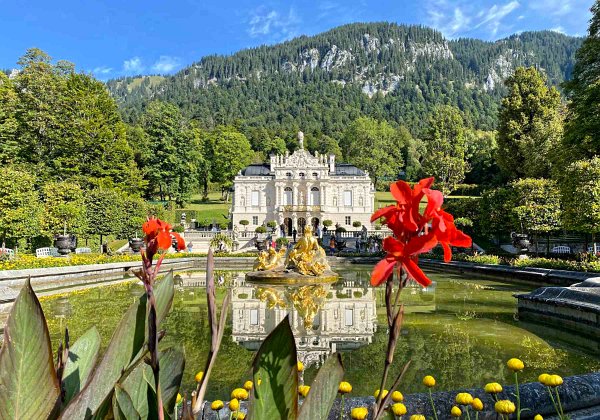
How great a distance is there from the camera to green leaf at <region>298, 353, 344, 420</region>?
1020mm

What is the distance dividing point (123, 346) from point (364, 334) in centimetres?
522

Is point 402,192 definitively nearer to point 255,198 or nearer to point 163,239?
point 163,239

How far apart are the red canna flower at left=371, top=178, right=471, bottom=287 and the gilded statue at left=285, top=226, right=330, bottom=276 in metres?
12.8

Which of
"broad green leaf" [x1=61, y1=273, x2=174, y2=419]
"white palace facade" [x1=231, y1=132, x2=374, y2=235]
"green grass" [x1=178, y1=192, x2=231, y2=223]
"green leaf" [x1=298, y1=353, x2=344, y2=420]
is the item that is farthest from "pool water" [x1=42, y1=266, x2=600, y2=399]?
"green grass" [x1=178, y1=192, x2=231, y2=223]

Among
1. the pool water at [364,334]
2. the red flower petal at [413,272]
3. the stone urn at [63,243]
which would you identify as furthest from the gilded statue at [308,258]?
the red flower petal at [413,272]

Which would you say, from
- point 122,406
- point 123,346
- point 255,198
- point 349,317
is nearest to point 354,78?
point 255,198

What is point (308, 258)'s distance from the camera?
14.0 meters

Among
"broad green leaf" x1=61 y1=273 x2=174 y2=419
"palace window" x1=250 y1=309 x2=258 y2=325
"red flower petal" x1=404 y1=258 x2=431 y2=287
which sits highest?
"red flower petal" x1=404 y1=258 x2=431 y2=287

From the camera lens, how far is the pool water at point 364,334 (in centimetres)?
431

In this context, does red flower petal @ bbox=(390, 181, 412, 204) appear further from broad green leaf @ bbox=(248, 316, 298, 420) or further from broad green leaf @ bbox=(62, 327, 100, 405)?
broad green leaf @ bbox=(62, 327, 100, 405)

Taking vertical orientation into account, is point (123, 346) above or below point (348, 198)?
below

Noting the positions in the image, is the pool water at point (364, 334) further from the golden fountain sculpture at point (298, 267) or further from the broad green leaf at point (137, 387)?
the golden fountain sculpture at point (298, 267)

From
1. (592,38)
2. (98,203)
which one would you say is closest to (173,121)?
(98,203)

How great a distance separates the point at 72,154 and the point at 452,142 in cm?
3728
